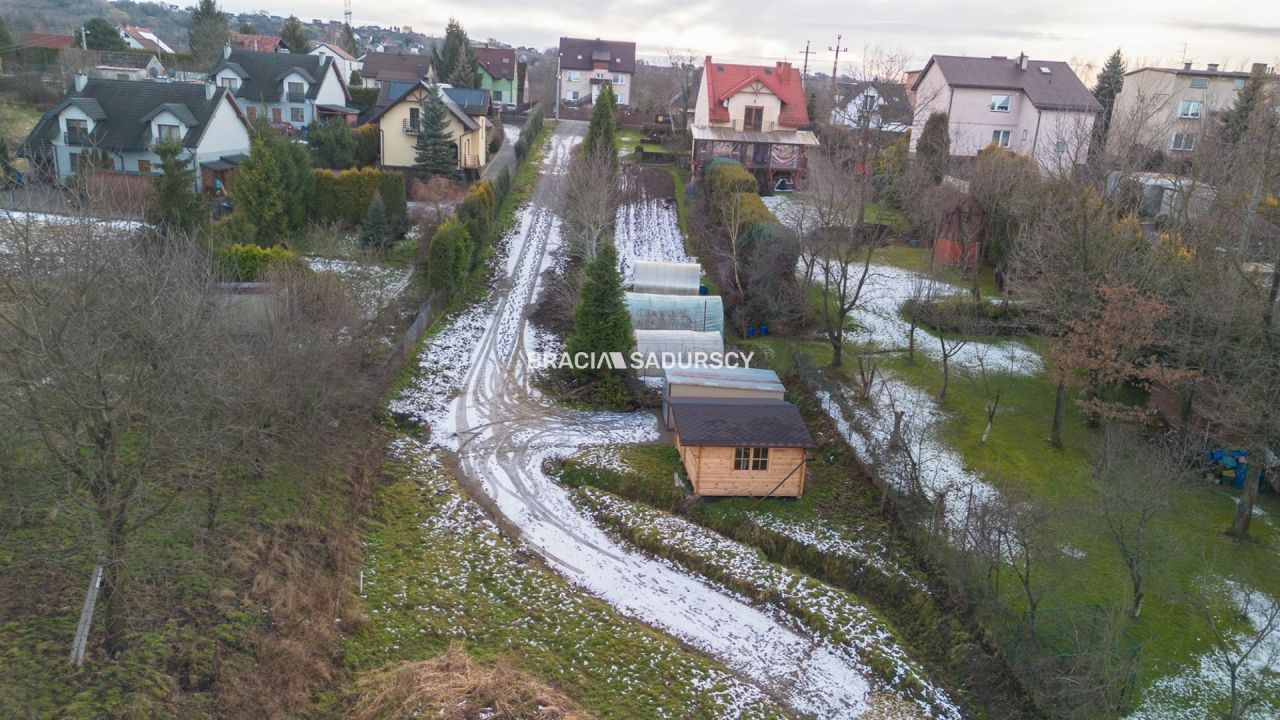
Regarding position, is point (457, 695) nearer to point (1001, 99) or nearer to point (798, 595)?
point (798, 595)

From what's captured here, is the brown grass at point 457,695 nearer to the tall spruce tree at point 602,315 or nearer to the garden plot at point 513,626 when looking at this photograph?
the garden plot at point 513,626

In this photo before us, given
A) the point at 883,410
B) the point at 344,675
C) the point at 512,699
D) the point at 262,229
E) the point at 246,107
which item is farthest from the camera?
the point at 246,107

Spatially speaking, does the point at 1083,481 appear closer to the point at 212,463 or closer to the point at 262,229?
the point at 212,463

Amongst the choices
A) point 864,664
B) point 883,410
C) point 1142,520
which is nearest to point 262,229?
point 883,410

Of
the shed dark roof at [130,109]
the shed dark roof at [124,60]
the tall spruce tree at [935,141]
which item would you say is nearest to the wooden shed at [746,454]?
the tall spruce tree at [935,141]

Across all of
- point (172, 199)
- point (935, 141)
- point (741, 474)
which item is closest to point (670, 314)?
point (741, 474)

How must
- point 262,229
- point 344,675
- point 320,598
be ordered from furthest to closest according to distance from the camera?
point 262,229 → point 320,598 → point 344,675

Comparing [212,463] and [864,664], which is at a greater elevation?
[212,463]
